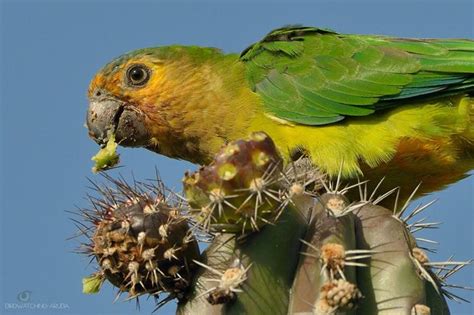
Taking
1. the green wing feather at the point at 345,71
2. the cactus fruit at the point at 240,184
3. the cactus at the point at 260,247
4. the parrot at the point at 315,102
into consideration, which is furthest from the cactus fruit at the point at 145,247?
the green wing feather at the point at 345,71

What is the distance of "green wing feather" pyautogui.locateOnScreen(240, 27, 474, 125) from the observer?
5.96m

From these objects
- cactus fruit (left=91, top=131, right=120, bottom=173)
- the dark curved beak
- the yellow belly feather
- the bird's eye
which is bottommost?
the yellow belly feather

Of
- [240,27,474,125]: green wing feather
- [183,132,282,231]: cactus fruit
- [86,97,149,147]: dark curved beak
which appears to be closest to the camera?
[183,132,282,231]: cactus fruit

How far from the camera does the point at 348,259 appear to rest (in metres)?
3.40

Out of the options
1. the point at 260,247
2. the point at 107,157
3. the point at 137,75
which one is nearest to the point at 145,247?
the point at 260,247

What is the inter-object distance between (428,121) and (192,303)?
2.91 m

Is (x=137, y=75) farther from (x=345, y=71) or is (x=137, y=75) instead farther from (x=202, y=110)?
(x=345, y=71)

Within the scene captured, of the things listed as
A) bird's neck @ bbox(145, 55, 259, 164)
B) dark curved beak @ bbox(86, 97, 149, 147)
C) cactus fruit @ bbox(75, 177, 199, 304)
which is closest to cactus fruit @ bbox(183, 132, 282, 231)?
cactus fruit @ bbox(75, 177, 199, 304)

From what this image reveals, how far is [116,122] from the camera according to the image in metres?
6.36

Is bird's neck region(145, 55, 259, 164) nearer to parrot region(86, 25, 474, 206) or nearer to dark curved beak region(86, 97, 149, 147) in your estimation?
parrot region(86, 25, 474, 206)

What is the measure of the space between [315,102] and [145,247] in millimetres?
2753

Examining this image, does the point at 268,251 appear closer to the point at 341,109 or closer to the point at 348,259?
the point at 348,259

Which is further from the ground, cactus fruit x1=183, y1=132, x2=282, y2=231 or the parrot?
the parrot

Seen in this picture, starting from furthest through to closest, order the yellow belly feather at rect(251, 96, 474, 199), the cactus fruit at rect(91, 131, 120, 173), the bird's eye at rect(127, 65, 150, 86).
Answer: the bird's eye at rect(127, 65, 150, 86)
the cactus fruit at rect(91, 131, 120, 173)
the yellow belly feather at rect(251, 96, 474, 199)
